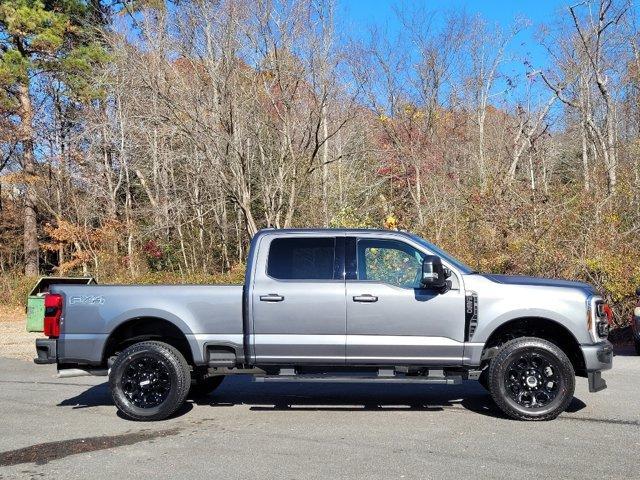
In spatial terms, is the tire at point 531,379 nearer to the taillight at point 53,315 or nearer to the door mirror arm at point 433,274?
the door mirror arm at point 433,274

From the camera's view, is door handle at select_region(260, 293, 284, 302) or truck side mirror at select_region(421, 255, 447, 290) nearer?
truck side mirror at select_region(421, 255, 447, 290)

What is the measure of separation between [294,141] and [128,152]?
8.69 m

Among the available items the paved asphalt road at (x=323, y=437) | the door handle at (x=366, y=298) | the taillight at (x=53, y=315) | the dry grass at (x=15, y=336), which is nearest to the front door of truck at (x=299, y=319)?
the door handle at (x=366, y=298)

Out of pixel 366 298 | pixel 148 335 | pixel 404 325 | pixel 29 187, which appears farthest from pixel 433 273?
pixel 29 187

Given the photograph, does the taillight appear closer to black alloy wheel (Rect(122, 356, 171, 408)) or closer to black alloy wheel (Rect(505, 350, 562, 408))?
black alloy wheel (Rect(122, 356, 171, 408))

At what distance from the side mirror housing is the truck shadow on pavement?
5.26 feet

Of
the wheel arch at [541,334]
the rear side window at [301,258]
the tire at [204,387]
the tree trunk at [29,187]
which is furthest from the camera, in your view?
the tree trunk at [29,187]

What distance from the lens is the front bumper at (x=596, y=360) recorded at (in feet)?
22.3

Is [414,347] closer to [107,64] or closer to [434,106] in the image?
[107,64]

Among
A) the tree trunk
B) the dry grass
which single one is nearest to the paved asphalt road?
the dry grass

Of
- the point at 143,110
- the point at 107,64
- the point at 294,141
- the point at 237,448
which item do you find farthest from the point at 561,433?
the point at 107,64

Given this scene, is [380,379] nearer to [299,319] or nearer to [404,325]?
[404,325]

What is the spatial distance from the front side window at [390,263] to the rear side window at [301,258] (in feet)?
1.15

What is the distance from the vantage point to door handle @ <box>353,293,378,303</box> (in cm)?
696
